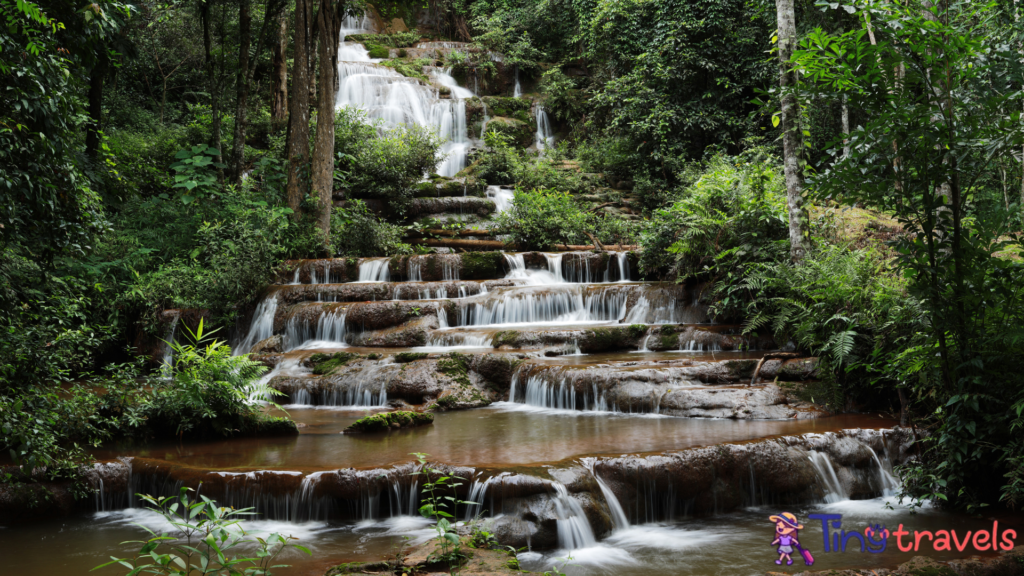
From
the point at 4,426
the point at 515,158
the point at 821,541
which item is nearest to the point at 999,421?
the point at 821,541

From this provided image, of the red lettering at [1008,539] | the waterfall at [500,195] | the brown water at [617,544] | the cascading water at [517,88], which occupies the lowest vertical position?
the brown water at [617,544]

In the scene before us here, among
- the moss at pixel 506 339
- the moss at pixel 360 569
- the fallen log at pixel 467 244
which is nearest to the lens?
the moss at pixel 360 569

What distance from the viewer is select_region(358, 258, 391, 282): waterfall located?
13.7 m

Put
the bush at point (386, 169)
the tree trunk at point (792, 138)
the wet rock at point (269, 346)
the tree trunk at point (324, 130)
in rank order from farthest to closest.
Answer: the bush at point (386, 169), the tree trunk at point (324, 130), the wet rock at point (269, 346), the tree trunk at point (792, 138)

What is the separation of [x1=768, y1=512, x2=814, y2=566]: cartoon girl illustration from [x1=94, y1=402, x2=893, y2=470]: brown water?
0.96 metres

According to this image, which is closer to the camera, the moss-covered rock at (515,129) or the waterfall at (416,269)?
the waterfall at (416,269)

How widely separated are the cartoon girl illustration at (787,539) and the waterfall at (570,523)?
4.52ft

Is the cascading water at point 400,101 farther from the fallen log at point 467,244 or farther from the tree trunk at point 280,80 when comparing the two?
the fallen log at point 467,244

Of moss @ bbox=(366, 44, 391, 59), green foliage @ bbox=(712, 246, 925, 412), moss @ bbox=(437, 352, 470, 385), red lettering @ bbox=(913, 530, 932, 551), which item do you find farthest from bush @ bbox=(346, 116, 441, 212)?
red lettering @ bbox=(913, 530, 932, 551)

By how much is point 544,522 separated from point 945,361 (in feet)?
10.8

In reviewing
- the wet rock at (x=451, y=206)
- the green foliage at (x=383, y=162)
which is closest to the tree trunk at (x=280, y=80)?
the green foliage at (x=383, y=162)

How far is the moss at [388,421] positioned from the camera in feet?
23.4

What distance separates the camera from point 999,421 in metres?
4.38

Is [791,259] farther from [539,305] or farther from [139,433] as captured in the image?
[139,433]
